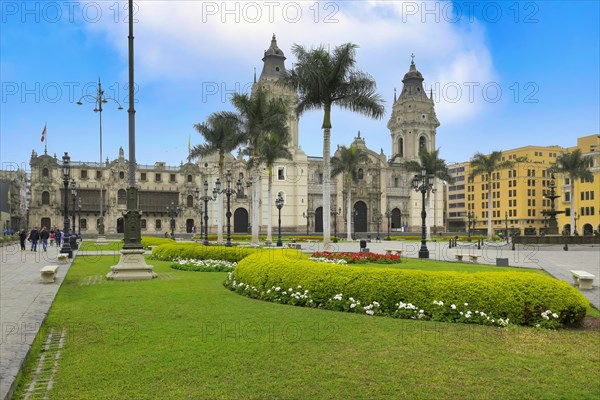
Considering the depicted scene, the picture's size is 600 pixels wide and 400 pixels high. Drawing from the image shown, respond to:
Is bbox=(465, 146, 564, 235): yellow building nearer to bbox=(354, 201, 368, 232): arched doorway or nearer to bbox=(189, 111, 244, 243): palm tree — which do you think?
bbox=(354, 201, 368, 232): arched doorway

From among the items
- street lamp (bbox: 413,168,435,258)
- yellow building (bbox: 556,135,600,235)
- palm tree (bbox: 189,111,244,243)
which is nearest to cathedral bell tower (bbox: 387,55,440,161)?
yellow building (bbox: 556,135,600,235)

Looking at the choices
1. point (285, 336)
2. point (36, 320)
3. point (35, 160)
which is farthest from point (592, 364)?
point (35, 160)

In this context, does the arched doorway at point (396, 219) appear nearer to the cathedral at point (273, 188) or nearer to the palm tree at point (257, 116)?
the cathedral at point (273, 188)

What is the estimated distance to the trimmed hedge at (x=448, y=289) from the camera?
28.3ft

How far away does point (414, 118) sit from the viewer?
8694cm

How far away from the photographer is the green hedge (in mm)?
20587

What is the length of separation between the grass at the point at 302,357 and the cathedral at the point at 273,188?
5992cm

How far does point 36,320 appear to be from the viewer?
355 inches

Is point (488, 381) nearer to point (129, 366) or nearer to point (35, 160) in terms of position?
point (129, 366)

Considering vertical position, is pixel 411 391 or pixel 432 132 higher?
pixel 432 132

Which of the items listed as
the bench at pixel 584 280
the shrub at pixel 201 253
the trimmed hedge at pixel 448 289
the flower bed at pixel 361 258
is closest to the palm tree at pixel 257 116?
the shrub at pixel 201 253

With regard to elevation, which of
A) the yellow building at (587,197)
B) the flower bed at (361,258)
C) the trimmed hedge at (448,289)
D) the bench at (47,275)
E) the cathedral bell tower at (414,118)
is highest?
the cathedral bell tower at (414,118)

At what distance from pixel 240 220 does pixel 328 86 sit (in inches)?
2044

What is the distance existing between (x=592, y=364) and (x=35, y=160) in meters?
78.2
